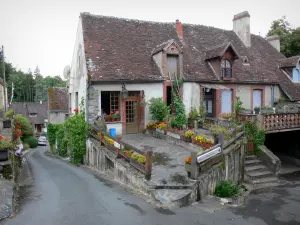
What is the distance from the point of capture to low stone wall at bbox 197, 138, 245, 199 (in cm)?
930

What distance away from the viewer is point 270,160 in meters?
14.8

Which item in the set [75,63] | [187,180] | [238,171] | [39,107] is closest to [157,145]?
[238,171]

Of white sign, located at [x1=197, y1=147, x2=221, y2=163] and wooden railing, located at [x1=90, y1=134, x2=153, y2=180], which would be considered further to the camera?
white sign, located at [x1=197, y1=147, x2=221, y2=163]

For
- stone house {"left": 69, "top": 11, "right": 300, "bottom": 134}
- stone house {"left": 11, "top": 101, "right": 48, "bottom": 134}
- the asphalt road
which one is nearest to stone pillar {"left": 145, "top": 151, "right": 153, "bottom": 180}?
the asphalt road

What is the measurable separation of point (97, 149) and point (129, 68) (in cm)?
572

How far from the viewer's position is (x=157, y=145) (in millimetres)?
14188

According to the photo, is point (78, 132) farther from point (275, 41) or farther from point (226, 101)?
point (275, 41)

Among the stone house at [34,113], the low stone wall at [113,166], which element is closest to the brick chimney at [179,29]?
the low stone wall at [113,166]

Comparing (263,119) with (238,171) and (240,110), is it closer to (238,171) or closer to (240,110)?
(240,110)

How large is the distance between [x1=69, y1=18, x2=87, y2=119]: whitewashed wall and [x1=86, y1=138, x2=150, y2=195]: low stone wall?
3.47 meters

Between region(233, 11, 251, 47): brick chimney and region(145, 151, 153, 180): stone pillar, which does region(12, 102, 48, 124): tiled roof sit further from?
region(145, 151, 153, 180): stone pillar

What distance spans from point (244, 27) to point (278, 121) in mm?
11250

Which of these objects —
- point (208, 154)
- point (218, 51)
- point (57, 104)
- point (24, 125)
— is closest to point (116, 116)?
point (208, 154)

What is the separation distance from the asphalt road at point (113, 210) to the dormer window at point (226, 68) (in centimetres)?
1032
